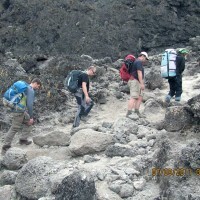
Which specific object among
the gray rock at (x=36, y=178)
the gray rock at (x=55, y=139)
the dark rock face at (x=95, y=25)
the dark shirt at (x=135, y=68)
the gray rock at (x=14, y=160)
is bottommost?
the dark rock face at (x=95, y=25)

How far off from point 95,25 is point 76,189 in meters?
17.7

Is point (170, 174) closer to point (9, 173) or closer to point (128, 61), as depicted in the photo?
point (9, 173)

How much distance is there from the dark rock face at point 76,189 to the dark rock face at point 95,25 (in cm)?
1602

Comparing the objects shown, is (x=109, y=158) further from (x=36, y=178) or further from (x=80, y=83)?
(x=80, y=83)

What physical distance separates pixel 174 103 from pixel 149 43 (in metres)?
13.0

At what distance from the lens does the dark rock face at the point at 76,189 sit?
4531mm

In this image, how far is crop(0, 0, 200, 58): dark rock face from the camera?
2091 centimetres

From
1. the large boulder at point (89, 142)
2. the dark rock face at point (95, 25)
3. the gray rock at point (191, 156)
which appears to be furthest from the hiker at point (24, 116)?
the dark rock face at point (95, 25)

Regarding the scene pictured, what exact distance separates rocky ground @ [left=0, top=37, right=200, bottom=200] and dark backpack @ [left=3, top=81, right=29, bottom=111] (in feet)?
2.67

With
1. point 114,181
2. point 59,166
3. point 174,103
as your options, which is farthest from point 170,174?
point 174,103

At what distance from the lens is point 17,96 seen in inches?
273

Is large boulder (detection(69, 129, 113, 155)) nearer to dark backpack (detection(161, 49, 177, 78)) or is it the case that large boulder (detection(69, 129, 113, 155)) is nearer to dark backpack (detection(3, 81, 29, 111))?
dark backpack (detection(3, 81, 29, 111))

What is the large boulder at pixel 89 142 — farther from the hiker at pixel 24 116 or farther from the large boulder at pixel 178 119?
the hiker at pixel 24 116

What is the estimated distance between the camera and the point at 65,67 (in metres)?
A: 12.4
